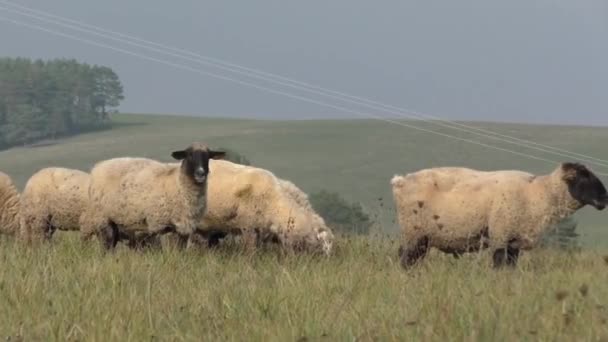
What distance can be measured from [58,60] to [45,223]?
142m

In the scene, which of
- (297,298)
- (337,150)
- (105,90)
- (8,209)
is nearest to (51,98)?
(105,90)

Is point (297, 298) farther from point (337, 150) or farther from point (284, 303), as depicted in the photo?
point (337, 150)

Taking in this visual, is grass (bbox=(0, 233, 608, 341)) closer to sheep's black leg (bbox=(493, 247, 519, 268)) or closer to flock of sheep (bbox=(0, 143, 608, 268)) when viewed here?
sheep's black leg (bbox=(493, 247, 519, 268))

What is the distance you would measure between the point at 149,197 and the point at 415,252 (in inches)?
146

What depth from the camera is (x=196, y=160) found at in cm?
1413

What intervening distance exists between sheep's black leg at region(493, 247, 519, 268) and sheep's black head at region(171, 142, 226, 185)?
4.00 m

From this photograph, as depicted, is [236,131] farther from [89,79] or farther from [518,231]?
[518,231]

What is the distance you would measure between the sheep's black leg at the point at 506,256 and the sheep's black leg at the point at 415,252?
103cm

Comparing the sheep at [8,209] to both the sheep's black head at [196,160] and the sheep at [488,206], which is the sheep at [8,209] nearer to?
the sheep's black head at [196,160]

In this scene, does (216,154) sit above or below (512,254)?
above

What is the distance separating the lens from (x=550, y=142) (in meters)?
106

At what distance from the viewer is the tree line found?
123m

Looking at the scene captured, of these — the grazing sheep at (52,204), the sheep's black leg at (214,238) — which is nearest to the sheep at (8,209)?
the grazing sheep at (52,204)

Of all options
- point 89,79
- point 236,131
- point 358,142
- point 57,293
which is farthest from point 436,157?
point 57,293
